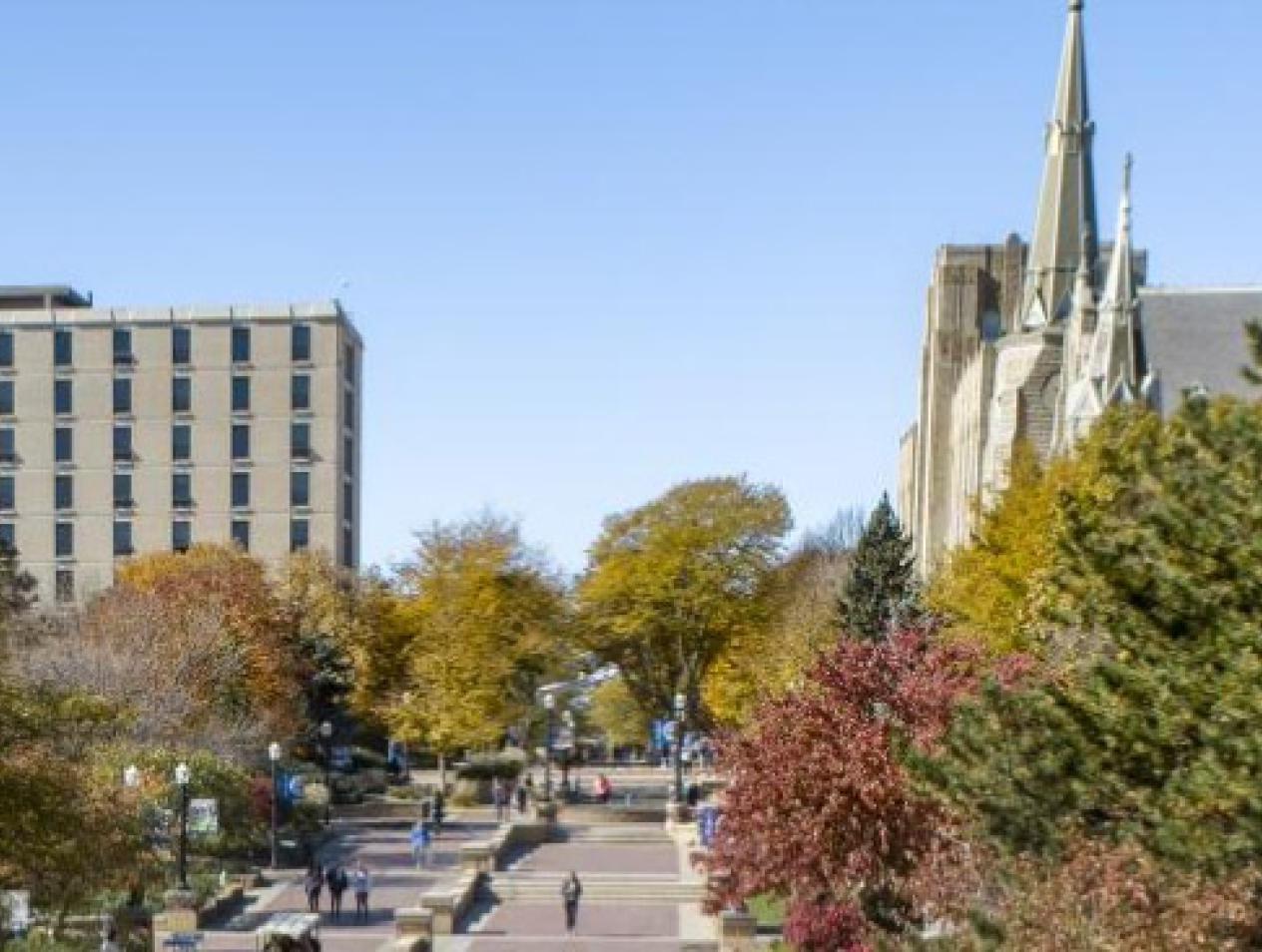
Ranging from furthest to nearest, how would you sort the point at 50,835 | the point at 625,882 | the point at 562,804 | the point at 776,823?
the point at 562,804
the point at 625,882
the point at 776,823
the point at 50,835

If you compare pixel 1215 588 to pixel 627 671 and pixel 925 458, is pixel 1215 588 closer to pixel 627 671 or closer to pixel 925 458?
pixel 627 671

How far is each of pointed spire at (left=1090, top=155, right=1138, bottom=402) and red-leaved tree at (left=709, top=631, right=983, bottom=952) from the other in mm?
31924

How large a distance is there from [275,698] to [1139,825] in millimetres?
42094

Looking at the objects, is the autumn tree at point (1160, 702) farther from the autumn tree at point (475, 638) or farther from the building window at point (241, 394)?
the building window at point (241, 394)

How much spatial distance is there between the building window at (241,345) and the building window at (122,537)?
34.4 ft

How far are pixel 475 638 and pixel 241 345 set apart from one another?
31.3 metres

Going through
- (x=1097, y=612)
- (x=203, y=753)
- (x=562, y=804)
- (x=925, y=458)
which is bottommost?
(x=562, y=804)

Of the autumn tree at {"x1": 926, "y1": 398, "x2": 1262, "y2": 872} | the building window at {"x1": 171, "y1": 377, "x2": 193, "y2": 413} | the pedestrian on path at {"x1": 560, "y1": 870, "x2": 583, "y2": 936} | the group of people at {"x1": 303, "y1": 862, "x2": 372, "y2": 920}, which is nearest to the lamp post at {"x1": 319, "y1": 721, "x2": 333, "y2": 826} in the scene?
the group of people at {"x1": 303, "y1": 862, "x2": 372, "y2": 920}

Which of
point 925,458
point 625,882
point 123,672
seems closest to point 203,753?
point 123,672

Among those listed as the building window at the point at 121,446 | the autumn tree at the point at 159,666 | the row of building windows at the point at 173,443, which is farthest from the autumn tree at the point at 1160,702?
the building window at the point at 121,446

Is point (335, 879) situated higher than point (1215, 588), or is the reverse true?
point (1215, 588)

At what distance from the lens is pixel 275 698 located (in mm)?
53656

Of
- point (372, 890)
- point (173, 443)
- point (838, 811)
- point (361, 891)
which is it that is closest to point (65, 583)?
point (173, 443)

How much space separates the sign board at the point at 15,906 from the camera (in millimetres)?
21516
